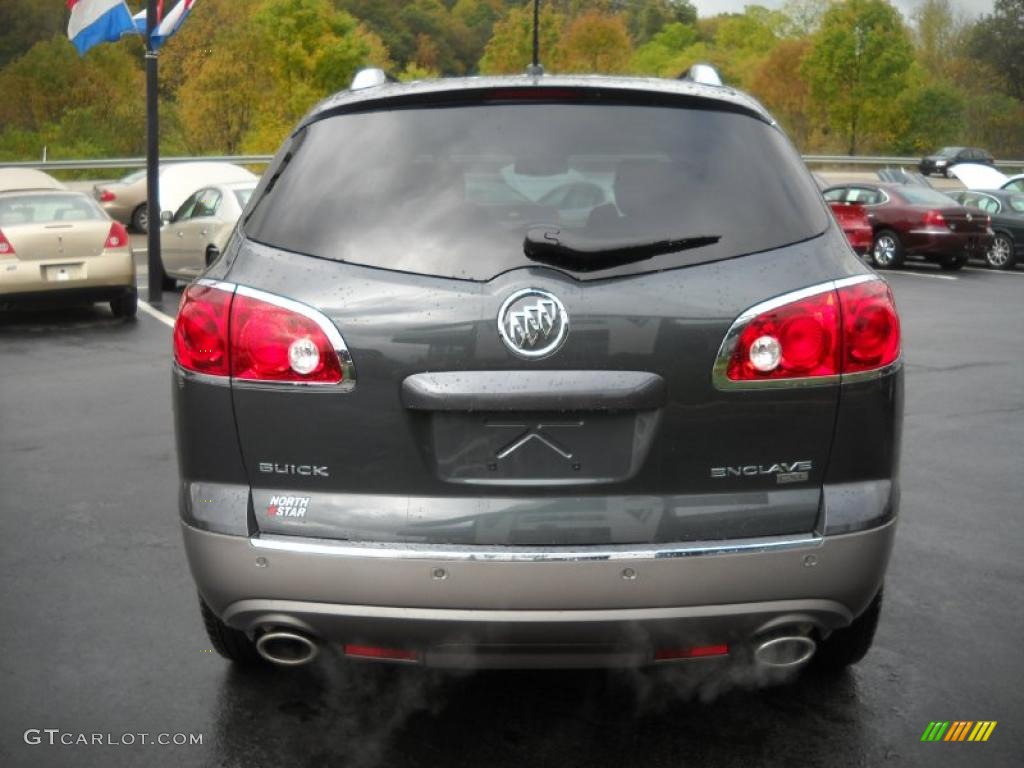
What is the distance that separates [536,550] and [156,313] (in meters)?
13.7

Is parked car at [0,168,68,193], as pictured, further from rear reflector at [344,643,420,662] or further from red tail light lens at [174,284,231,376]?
rear reflector at [344,643,420,662]

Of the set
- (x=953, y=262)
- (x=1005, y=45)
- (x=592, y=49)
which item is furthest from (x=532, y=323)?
(x=1005, y=45)

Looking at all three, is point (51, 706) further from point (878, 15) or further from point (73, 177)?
point (878, 15)

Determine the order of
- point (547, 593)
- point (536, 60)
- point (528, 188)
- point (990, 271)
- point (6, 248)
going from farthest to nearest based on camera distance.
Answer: point (990, 271)
point (6, 248)
point (536, 60)
point (528, 188)
point (547, 593)

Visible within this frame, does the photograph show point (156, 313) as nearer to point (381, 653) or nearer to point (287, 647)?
point (287, 647)

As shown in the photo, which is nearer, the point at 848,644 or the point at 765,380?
the point at 765,380

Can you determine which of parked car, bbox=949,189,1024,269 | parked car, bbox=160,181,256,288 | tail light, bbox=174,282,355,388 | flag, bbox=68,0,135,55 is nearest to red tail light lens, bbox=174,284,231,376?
tail light, bbox=174,282,355,388

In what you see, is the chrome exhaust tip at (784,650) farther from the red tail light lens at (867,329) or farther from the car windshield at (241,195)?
the car windshield at (241,195)

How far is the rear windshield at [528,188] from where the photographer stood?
3.60 meters

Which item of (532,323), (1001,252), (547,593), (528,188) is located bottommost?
(1001,252)

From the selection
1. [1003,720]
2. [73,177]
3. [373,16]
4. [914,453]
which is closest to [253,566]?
[1003,720]

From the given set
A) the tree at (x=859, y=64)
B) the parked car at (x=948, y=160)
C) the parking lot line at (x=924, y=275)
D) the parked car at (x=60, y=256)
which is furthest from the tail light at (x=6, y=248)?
the tree at (x=859, y=64)

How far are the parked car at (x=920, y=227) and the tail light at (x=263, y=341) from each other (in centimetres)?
2302

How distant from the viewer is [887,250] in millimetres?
26000
